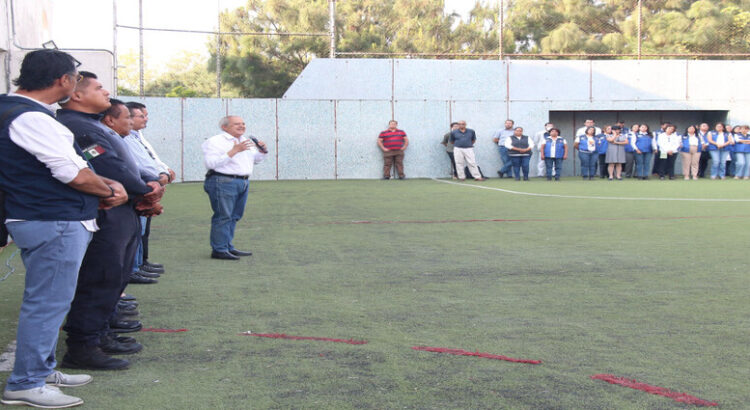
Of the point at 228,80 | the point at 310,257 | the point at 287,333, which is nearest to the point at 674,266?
the point at 310,257

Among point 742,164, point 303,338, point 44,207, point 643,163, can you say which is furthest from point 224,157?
point 742,164

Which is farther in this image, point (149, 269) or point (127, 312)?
point (149, 269)

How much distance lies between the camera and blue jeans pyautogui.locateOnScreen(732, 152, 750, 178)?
2277cm

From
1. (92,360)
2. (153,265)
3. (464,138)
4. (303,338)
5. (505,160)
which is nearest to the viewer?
(92,360)

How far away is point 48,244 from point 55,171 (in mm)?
333

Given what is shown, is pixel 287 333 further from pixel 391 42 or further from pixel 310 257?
pixel 391 42

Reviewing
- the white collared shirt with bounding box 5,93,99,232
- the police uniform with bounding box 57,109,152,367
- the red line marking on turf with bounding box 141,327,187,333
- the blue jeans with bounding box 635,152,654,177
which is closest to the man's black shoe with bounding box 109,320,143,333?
the red line marking on turf with bounding box 141,327,187,333

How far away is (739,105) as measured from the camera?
24.7 m

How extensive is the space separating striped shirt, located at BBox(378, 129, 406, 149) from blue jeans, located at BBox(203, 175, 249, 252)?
14.7m

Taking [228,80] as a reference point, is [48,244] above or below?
below

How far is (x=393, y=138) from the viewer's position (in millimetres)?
22750

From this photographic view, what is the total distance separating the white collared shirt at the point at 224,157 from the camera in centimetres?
798

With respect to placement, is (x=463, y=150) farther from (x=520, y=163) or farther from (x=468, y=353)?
(x=468, y=353)

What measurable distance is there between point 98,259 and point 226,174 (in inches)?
156
